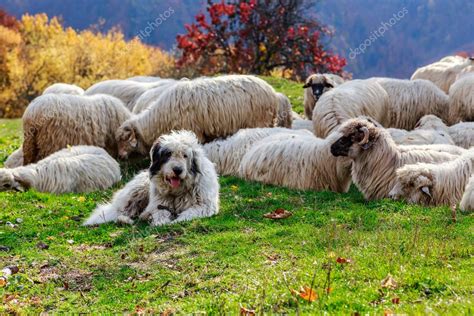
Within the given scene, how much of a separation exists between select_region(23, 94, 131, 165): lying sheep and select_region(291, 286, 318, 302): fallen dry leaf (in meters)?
8.86

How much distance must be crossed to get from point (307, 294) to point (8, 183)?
24.1ft

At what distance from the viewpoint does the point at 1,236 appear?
27.2 ft

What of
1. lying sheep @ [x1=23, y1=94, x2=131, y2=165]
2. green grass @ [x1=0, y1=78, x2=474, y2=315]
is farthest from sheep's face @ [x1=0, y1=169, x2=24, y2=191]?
lying sheep @ [x1=23, y1=94, x2=131, y2=165]

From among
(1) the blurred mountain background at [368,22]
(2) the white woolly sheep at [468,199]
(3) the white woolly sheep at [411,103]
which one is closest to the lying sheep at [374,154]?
(2) the white woolly sheep at [468,199]

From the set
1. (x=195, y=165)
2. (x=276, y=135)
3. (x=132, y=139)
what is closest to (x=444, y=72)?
(x=276, y=135)

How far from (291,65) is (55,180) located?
19.6 metres

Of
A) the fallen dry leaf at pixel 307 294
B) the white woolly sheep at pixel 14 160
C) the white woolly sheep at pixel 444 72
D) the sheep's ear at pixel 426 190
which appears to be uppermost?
the white woolly sheep at pixel 444 72

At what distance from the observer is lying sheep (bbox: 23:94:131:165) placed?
1317 centimetres

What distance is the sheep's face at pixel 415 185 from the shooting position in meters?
9.09

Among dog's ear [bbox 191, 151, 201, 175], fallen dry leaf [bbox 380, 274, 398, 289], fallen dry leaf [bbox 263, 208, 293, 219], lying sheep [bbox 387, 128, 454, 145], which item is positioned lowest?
fallen dry leaf [bbox 263, 208, 293, 219]

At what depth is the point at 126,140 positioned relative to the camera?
13.3m

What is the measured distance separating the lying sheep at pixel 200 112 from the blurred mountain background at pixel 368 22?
36282 millimetres

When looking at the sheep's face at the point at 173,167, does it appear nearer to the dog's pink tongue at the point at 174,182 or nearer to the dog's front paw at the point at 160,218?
the dog's pink tongue at the point at 174,182

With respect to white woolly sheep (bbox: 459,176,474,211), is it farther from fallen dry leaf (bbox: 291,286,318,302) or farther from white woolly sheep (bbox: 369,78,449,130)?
white woolly sheep (bbox: 369,78,449,130)
